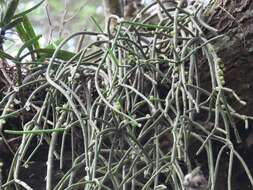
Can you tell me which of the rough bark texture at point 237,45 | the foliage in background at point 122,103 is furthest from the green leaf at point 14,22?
the rough bark texture at point 237,45

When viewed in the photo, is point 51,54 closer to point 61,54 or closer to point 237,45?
point 61,54

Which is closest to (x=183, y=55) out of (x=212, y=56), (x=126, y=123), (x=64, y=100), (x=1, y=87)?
(x=212, y=56)

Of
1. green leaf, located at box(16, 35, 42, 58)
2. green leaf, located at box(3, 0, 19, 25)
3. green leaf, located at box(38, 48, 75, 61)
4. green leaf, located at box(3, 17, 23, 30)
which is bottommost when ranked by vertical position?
green leaf, located at box(38, 48, 75, 61)

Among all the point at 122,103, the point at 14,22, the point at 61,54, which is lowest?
the point at 122,103

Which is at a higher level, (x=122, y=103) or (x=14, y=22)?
(x=14, y=22)

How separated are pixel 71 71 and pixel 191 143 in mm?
301

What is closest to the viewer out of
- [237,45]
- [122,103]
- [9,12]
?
[122,103]

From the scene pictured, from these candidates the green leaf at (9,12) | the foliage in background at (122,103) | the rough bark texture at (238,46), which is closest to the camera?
the foliage in background at (122,103)

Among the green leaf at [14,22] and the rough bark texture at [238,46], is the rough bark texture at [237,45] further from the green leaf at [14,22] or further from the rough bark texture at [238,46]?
the green leaf at [14,22]

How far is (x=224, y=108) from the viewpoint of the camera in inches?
37.0

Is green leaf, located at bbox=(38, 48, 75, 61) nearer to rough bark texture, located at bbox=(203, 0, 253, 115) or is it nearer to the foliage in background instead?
the foliage in background

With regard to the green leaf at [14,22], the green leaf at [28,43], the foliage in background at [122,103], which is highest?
the green leaf at [14,22]

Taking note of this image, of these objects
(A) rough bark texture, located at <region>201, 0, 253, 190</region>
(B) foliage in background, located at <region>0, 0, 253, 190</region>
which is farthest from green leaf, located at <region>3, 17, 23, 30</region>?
(A) rough bark texture, located at <region>201, 0, 253, 190</region>

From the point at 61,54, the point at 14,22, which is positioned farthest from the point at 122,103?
the point at 14,22
